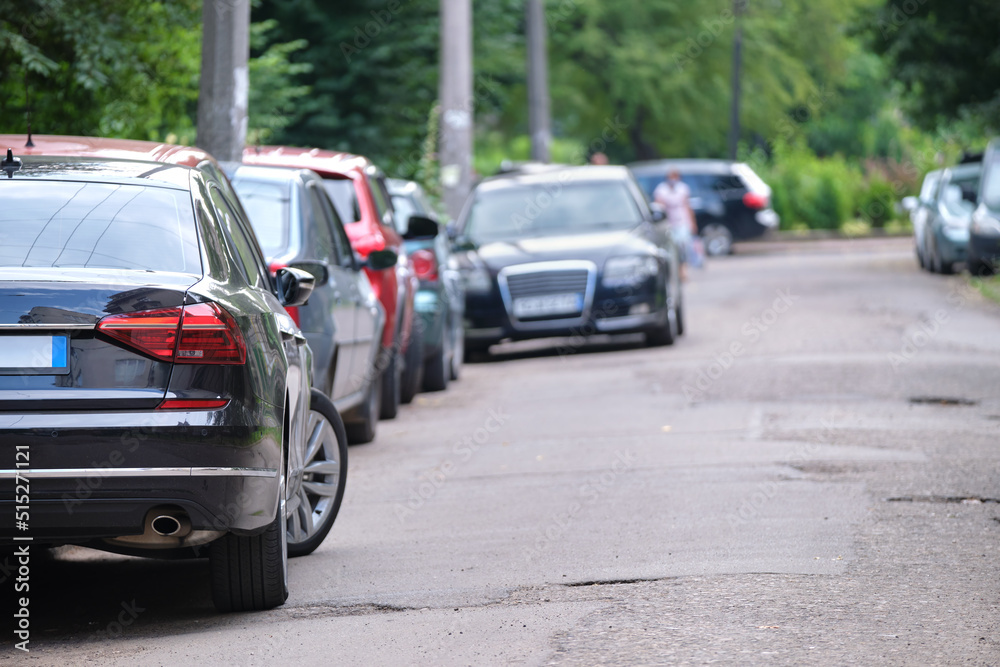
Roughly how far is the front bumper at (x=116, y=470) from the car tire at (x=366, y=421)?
5.22m

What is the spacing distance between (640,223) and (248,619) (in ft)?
39.2

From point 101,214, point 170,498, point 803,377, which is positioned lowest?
point 803,377

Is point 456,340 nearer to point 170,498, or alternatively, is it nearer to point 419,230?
point 419,230

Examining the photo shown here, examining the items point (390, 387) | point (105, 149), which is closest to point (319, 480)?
point (105, 149)

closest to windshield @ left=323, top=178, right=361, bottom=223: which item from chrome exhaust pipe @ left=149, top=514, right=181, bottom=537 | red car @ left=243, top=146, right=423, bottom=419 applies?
red car @ left=243, top=146, right=423, bottom=419

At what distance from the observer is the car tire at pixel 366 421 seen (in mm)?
10484

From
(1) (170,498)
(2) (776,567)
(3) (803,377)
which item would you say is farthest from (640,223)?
(1) (170,498)

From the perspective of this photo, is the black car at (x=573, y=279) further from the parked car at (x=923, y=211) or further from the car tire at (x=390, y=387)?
the parked car at (x=923, y=211)

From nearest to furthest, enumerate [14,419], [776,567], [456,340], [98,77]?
[14,419]
[776,567]
[98,77]
[456,340]

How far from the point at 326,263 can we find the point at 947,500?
3386 millimetres

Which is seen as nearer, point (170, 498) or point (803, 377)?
point (170, 498)

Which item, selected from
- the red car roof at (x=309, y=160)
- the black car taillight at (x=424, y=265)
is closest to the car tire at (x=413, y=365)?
the black car taillight at (x=424, y=265)

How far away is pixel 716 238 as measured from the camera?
3822cm

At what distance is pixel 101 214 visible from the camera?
5512mm
